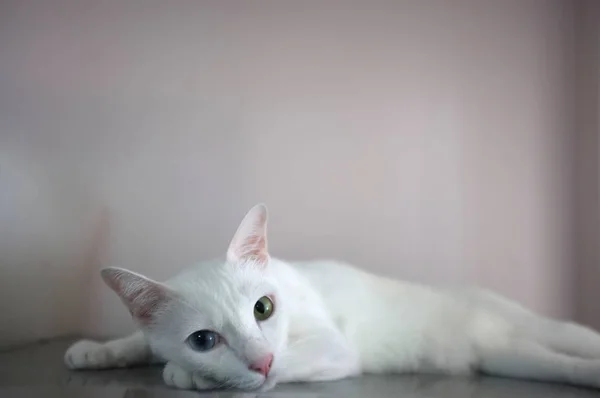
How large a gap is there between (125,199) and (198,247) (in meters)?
0.24

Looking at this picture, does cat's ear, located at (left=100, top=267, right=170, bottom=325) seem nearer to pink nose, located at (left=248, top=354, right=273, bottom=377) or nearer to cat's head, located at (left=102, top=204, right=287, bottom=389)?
cat's head, located at (left=102, top=204, right=287, bottom=389)

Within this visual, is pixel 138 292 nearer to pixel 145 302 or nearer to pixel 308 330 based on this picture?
pixel 145 302

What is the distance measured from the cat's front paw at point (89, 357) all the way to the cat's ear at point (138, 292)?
0.17 m

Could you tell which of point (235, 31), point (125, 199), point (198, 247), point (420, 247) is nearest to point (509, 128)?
point (420, 247)

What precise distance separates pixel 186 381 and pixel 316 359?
0.75 feet

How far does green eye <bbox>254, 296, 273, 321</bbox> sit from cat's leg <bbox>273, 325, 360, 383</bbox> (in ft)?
0.23

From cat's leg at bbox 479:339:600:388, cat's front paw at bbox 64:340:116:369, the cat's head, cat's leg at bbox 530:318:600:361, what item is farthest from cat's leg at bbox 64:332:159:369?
cat's leg at bbox 530:318:600:361

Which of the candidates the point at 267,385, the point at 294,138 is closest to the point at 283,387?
the point at 267,385

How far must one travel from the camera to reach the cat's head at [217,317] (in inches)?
37.3

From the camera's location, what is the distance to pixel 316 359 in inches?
40.1

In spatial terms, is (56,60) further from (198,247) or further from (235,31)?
(198,247)

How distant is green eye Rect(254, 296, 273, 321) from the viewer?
1028 millimetres

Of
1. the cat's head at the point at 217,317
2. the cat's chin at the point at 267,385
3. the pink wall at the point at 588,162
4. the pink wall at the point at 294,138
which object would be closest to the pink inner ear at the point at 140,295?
the cat's head at the point at 217,317

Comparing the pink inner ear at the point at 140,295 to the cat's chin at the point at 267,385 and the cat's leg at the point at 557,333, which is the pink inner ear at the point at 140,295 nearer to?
the cat's chin at the point at 267,385
